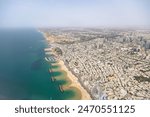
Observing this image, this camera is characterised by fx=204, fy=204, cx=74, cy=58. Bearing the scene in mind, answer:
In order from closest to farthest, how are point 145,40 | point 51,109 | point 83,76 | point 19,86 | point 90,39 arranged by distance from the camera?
point 51,109 → point 19,86 → point 83,76 → point 145,40 → point 90,39

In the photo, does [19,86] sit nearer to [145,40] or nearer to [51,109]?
[51,109]

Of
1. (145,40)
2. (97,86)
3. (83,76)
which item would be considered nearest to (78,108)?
(97,86)

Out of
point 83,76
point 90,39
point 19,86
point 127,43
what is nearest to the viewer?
point 19,86

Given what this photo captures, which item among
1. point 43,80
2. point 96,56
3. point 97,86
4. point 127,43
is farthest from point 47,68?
point 127,43

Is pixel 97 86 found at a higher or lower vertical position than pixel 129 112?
lower

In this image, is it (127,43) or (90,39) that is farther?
(90,39)

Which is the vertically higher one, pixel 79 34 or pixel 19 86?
pixel 79 34

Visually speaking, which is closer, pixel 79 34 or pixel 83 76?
pixel 83 76

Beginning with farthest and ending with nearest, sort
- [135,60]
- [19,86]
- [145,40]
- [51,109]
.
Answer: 1. [145,40]
2. [135,60]
3. [19,86]
4. [51,109]

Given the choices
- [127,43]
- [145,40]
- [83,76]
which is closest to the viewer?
[83,76]

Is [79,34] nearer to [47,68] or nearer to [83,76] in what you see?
[47,68]
